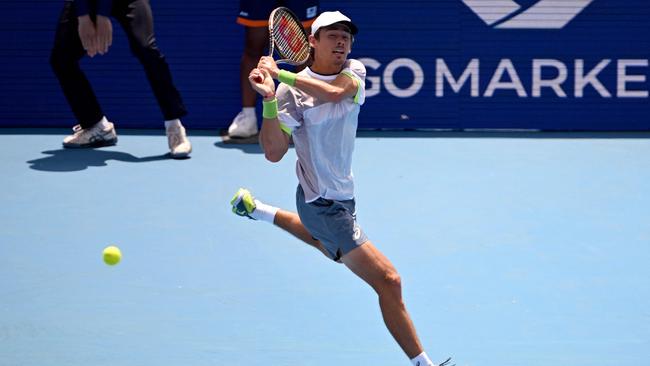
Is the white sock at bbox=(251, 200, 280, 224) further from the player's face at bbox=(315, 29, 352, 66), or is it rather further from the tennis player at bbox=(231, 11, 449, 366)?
the player's face at bbox=(315, 29, 352, 66)

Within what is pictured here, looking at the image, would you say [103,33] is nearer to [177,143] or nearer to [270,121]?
[177,143]

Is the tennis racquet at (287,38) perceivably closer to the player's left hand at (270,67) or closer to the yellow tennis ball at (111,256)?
the player's left hand at (270,67)

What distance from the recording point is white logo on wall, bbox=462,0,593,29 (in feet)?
34.7

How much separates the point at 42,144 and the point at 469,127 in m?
3.86

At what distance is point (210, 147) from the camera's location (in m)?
10.1

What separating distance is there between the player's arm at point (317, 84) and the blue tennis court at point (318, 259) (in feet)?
3.78

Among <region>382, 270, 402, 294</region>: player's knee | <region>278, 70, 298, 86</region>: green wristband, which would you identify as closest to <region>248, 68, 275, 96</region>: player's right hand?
<region>278, 70, 298, 86</region>: green wristband

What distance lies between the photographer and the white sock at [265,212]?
20.2 ft

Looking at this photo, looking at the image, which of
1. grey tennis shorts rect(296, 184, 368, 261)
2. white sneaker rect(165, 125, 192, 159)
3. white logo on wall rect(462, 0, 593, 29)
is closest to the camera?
grey tennis shorts rect(296, 184, 368, 261)

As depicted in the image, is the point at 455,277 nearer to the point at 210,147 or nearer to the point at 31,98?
the point at 210,147

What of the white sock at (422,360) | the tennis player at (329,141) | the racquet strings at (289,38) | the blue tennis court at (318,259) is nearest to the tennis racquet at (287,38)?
the racquet strings at (289,38)

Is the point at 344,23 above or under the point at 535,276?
above

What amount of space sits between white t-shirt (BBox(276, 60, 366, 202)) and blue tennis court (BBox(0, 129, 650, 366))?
0.75 meters

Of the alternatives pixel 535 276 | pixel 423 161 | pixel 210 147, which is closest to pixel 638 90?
pixel 423 161
